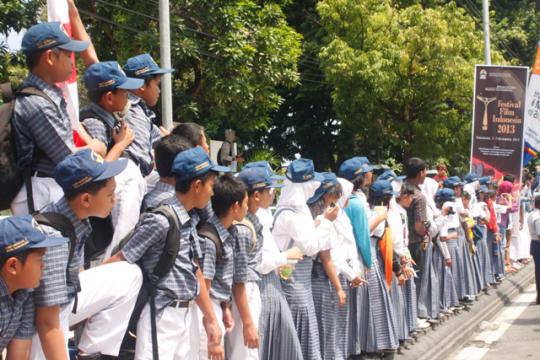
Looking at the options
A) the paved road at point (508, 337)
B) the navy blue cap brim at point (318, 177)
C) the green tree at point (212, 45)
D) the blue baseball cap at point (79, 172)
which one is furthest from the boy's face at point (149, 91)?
the green tree at point (212, 45)

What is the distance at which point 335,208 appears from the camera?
6883mm

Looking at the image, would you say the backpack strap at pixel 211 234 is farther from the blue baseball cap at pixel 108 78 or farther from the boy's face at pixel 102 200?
the boy's face at pixel 102 200

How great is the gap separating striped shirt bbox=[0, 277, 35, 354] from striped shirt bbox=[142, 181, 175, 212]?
3.90ft

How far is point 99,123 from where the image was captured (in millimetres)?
4762

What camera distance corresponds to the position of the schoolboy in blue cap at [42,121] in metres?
4.11

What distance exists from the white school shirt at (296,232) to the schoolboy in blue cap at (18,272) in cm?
316

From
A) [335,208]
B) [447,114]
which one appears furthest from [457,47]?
[335,208]

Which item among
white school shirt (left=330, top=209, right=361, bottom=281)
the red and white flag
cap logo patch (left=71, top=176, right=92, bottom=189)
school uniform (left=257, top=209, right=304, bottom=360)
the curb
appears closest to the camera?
cap logo patch (left=71, top=176, right=92, bottom=189)

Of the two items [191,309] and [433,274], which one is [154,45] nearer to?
[433,274]

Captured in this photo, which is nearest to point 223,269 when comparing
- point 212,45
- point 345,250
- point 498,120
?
point 345,250

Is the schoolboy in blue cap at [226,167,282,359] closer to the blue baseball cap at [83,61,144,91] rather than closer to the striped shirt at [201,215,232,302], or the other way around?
the striped shirt at [201,215,232,302]

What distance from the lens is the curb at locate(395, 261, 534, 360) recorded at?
9180 mm

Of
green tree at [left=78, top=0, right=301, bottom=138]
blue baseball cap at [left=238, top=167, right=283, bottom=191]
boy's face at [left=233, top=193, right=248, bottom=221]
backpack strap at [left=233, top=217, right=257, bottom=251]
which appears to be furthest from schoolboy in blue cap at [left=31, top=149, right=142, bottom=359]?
green tree at [left=78, top=0, right=301, bottom=138]

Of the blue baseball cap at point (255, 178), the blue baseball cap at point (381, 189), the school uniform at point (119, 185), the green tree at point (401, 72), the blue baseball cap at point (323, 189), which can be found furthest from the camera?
the green tree at point (401, 72)
